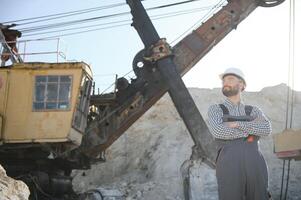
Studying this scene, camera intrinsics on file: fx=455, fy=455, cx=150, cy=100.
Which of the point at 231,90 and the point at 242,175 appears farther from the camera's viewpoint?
the point at 231,90

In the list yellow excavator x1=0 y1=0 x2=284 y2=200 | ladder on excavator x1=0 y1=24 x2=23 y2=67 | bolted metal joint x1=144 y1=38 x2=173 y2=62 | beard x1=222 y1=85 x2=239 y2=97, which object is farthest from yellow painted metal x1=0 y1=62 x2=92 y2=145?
beard x1=222 y1=85 x2=239 y2=97

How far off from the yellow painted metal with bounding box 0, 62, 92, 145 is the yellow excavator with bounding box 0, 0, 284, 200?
1.0 inches

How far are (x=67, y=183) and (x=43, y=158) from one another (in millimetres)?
Answer: 1288

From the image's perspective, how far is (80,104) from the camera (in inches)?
479

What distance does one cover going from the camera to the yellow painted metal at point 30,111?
11.6 meters

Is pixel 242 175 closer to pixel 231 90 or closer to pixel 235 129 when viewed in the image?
pixel 235 129

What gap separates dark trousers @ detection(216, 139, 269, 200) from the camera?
318cm

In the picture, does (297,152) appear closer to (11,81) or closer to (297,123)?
(11,81)

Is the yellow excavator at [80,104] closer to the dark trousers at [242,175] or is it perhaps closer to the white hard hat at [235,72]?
the white hard hat at [235,72]

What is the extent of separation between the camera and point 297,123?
2589 cm

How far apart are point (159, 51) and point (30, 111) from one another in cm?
393

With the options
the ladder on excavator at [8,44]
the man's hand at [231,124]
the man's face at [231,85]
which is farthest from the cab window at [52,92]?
the man's hand at [231,124]

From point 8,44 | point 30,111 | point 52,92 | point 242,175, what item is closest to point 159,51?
point 52,92

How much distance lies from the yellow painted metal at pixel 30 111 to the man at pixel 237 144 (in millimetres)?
8492
